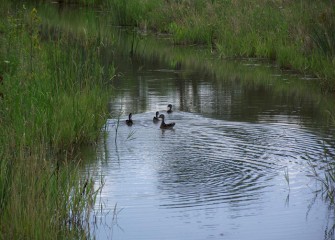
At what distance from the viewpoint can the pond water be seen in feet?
25.7

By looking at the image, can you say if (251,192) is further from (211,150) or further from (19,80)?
(19,80)

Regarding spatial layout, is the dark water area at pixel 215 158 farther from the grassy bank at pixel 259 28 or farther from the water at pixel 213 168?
the grassy bank at pixel 259 28

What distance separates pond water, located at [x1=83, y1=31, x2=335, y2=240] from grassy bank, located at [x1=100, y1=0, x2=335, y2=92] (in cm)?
177

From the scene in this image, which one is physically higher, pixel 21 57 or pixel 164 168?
pixel 21 57

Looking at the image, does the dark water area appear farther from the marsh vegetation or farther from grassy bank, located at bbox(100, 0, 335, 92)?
grassy bank, located at bbox(100, 0, 335, 92)

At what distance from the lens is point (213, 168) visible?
32.2 feet

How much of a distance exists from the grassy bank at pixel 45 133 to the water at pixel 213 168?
0.44 m

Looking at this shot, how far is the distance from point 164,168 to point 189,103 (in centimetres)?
516

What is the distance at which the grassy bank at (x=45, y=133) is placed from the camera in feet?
20.7

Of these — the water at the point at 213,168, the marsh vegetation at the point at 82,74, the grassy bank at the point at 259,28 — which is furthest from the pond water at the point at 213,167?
the grassy bank at the point at 259,28

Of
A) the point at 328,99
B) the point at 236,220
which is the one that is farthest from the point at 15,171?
the point at 328,99

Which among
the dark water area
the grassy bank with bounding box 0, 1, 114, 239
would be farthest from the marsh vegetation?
the dark water area

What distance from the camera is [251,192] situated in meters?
8.88

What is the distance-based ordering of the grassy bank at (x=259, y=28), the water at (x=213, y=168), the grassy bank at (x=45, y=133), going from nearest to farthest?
the grassy bank at (x=45, y=133) → the water at (x=213, y=168) → the grassy bank at (x=259, y=28)
